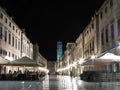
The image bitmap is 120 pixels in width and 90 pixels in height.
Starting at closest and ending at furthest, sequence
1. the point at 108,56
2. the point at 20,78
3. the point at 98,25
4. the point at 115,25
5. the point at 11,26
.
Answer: the point at 108,56
the point at 115,25
the point at 20,78
the point at 98,25
the point at 11,26

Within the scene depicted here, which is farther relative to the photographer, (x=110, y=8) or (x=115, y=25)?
(x=110, y=8)

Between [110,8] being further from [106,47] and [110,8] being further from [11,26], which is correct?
[11,26]

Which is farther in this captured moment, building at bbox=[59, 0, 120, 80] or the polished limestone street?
building at bbox=[59, 0, 120, 80]

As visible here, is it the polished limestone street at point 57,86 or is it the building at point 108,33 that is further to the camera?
the building at point 108,33

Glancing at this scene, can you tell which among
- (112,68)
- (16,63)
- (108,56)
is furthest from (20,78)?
(108,56)

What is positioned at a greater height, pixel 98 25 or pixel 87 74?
pixel 98 25

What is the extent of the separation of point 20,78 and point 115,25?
15990 mm

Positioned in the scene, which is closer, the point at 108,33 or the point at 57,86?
the point at 57,86

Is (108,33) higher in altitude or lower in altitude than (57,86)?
higher

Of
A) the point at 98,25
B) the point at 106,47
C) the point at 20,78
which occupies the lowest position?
the point at 20,78

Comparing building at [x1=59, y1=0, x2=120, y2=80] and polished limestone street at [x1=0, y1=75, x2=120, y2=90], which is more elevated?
building at [x1=59, y1=0, x2=120, y2=80]

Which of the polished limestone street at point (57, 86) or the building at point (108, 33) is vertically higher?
the building at point (108, 33)

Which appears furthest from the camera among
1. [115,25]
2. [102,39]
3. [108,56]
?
[102,39]

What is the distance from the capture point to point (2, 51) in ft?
216
